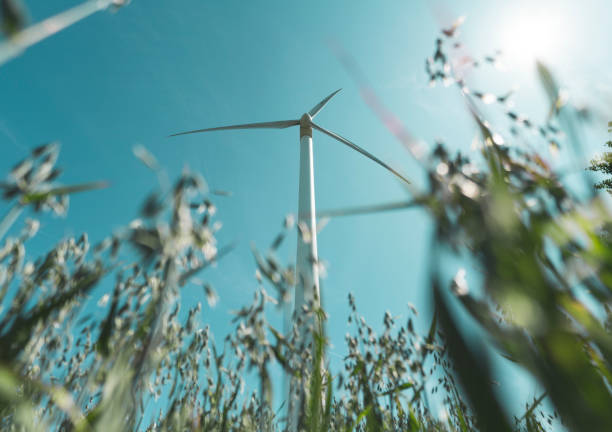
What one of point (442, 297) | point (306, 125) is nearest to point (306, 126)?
point (306, 125)

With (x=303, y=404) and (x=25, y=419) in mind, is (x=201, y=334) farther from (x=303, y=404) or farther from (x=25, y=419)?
(x=25, y=419)

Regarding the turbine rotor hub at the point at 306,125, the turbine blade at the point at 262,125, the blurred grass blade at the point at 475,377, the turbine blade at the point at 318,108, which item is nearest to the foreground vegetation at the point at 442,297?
the blurred grass blade at the point at 475,377

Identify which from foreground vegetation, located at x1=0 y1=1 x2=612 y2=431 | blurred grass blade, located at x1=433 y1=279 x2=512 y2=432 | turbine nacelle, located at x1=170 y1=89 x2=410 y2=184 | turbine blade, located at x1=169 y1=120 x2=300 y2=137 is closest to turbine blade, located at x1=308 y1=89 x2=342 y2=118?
turbine nacelle, located at x1=170 y1=89 x2=410 y2=184

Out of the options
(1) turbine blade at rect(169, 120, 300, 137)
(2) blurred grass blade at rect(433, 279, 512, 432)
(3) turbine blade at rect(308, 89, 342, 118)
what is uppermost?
(3) turbine blade at rect(308, 89, 342, 118)

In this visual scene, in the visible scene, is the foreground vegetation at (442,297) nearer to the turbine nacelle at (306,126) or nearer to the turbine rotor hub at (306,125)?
the turbine nacelle at (306,126)

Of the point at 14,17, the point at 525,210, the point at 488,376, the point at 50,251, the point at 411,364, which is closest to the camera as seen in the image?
the point at 488,376

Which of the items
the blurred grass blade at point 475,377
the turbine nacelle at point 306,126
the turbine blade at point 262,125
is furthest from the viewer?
the turbine blade at point 262,125

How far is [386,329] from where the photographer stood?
9.23 feet

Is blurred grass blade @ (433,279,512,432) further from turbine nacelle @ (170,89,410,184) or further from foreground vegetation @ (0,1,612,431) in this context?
turbine nacelle @ (170,89,410,184)

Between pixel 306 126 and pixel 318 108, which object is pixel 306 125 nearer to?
pixel 306 126

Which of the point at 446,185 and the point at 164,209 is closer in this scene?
the point at 446,185

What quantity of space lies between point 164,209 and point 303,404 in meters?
1.09

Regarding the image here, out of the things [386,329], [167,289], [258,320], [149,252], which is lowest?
[386,329]

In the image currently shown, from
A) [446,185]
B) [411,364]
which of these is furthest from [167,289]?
[411,364]
